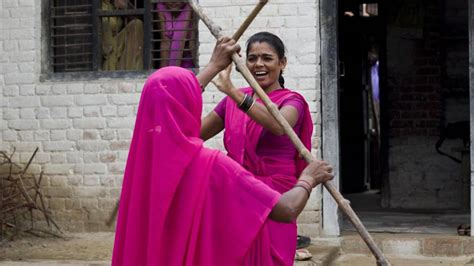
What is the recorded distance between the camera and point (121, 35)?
8.27m

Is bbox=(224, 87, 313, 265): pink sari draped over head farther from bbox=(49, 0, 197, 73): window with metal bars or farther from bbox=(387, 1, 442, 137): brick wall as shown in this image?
bbox=(387, 1, 442, 137): brick wall

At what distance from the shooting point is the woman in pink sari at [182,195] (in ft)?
10.0

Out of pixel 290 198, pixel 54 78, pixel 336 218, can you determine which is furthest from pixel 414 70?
pixel 290 198

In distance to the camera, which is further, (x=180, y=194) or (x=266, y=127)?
(x=266, y=127)

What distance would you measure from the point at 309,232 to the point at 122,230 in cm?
439

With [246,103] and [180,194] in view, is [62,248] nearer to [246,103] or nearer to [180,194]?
Result: [246,103]

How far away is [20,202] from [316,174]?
5452 mm

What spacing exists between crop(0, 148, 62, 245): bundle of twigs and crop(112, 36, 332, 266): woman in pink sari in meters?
5.07

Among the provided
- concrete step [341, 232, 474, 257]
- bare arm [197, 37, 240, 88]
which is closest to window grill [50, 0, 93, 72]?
concrete step [341, 232, 474, 257]

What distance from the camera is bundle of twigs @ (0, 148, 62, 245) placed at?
26.3 ft

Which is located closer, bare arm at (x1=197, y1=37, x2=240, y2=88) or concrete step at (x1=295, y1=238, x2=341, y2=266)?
bare arm at (x1=197, y1=37, x2=240, y2=88)

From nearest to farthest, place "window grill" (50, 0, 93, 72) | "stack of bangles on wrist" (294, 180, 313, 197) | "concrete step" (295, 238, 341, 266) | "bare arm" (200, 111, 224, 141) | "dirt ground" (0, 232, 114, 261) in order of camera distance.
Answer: "stack of bangles on wrist" (294, 180, 313, 197)
"bare arm" (200, 111, 224, 141)
"concrete step" (295, 238, 341, 266)
"dirt ground" (0, 232, 114, 261)
"window grill" (50, 0, 93, 72)

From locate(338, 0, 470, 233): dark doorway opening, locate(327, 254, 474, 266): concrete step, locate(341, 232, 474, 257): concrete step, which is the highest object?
locate(338, 0, 470, 233): dark doorway opening

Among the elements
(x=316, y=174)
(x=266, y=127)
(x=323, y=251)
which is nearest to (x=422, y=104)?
(x=323, y=251)
